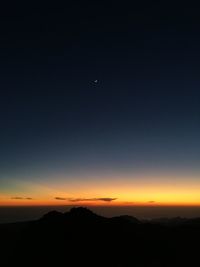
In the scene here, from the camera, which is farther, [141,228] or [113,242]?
[141,228]

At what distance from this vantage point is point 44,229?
3445 inches

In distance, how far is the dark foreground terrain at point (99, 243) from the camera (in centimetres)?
7269

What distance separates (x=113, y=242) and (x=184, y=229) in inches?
677

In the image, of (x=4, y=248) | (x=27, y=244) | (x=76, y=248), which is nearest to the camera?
(x=76, y=248)

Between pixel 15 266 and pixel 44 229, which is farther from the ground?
pixel 44 229

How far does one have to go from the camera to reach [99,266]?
71438 mm

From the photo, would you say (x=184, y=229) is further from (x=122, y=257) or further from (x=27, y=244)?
(x=27, y=244)

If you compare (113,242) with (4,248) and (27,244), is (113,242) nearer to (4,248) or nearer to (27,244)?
(27,244)

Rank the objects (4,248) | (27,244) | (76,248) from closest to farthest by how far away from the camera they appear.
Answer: (76,248), (27,244), (4,248)

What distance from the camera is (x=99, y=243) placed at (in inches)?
3142

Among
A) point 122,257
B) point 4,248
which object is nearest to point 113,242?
point 122,257

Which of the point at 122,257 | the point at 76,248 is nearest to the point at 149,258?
the point at 122,257

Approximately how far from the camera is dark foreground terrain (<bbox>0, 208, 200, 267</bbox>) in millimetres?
72688

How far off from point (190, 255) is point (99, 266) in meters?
15.8
